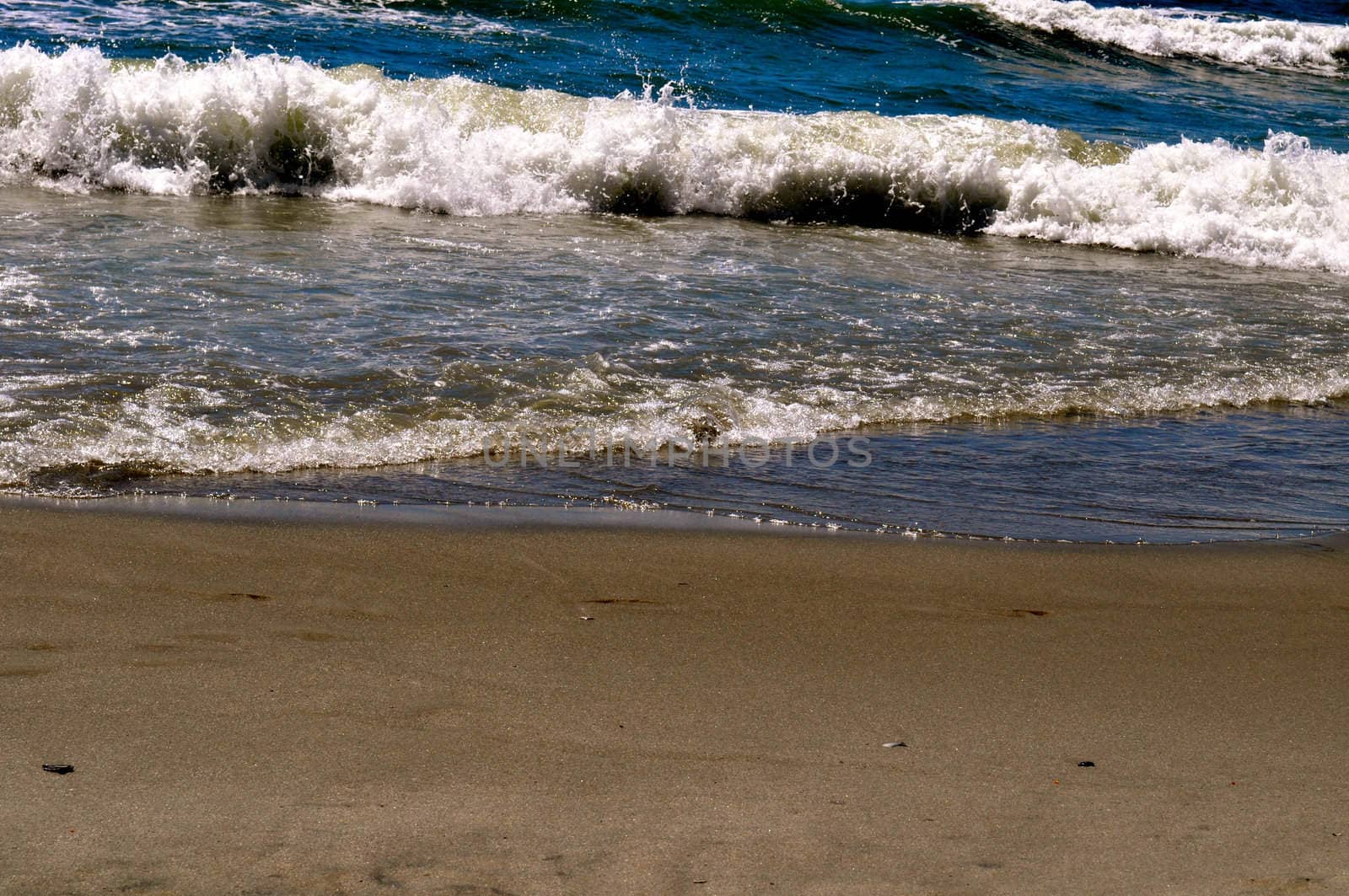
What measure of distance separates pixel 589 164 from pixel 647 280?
353 cm

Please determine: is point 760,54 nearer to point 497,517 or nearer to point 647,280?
point 647,280

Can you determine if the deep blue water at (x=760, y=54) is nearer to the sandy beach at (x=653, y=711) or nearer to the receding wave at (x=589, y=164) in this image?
the receding wave at (x=589, y=164)

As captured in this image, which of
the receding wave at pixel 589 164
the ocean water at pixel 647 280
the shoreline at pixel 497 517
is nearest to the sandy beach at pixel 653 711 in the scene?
the shoreline at pixel 497 517

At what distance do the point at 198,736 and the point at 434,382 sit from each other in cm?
290

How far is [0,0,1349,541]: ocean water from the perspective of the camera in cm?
466

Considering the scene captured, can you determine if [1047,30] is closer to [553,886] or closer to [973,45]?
[973,45]

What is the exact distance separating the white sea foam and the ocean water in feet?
14.1

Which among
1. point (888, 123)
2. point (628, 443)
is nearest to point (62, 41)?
point (888, 123)

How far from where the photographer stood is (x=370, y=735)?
266 cm

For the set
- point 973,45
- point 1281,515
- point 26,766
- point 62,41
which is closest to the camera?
point 26,766

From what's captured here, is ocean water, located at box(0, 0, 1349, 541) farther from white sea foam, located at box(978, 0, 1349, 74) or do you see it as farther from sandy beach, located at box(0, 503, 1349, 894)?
white sea foam, located at box(978, 0, 1349, 74)

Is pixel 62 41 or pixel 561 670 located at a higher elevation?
pixel 62 41

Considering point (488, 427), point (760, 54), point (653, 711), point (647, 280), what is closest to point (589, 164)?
point (647, 280)

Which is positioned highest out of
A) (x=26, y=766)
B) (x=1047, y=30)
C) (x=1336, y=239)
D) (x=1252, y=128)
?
(x=1047, y=30)
